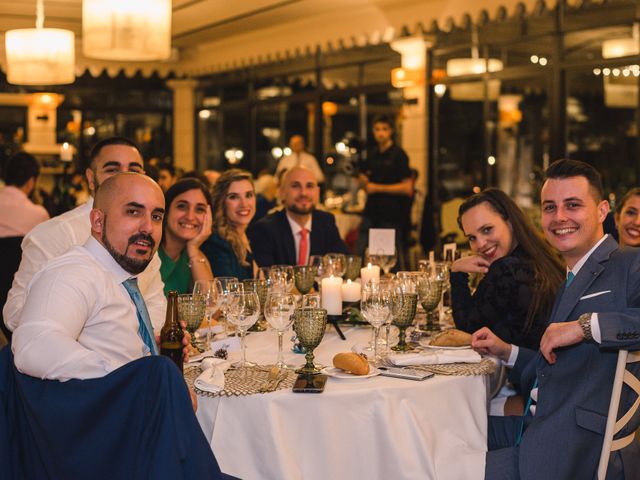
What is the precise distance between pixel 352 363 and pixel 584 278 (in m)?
0.76

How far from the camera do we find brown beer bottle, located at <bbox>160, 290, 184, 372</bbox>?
8.94 ft

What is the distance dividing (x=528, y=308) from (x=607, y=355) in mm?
699

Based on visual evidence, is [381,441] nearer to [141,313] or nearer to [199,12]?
[141,313]

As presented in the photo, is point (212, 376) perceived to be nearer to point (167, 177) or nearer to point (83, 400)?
point (83, 400)

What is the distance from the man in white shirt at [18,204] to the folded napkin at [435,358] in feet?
13.3

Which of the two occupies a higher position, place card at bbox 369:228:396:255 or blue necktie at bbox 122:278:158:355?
place card at bbox 369:228:396:255

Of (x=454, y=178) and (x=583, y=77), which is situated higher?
(x=583, y=77)

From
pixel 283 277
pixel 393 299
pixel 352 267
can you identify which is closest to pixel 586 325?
pixel 393 299

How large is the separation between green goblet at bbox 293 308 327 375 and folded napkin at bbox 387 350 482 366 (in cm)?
30

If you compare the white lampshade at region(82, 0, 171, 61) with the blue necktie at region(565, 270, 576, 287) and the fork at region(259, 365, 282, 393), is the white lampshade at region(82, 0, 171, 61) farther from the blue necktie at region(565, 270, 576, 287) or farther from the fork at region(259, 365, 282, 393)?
the blue necktie at region(565, 270, 576, 287)

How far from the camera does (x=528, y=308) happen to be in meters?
3.19

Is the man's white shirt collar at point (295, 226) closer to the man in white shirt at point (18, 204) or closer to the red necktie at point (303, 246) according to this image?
the red necktie at point (303, 246)

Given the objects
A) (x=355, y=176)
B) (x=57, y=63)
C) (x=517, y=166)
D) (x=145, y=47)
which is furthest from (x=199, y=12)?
(x=145, y=47)

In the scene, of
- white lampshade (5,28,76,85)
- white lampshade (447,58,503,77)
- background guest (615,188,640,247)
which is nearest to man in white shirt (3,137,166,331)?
background guest (615,188,640,247)
